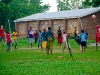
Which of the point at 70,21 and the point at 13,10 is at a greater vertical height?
the point at 13,10

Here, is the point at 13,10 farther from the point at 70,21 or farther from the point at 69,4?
the point at 69,4

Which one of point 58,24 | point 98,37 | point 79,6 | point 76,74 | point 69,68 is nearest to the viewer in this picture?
point 76,74

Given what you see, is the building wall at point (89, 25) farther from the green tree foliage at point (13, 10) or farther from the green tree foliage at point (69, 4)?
the green tree foliage at point (69, 4)

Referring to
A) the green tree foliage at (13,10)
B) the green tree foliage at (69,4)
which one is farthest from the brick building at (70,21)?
the green tree foliage at (69,4)

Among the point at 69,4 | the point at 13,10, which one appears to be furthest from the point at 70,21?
the point at 69,4

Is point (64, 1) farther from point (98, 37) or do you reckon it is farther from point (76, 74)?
point (76, 74)

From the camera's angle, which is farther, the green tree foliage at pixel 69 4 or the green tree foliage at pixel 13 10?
Answer: the green tree foliage at pixel 69 4

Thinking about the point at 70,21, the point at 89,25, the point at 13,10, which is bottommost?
the point at 89,25

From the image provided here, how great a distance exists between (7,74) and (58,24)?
3104cm

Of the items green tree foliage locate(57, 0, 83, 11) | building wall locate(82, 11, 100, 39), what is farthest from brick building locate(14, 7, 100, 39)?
green tree foliage locate(57, 0, 83, 11)

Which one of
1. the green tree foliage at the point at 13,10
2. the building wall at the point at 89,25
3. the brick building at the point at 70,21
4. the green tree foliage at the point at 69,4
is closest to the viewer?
the brick building at the point at 70,21

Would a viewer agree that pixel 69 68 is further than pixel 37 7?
No

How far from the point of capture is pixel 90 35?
128 feet

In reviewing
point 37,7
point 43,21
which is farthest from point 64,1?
point 43,21
